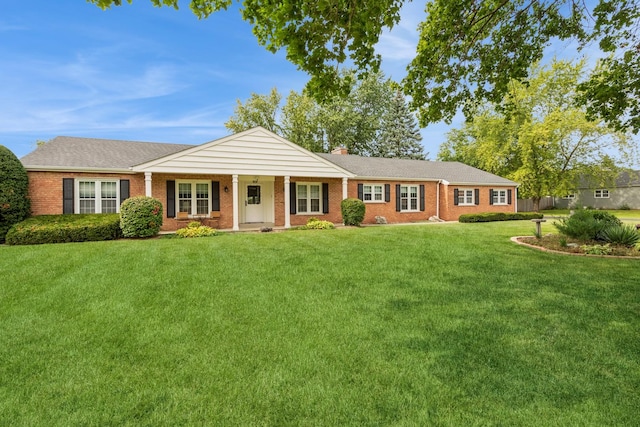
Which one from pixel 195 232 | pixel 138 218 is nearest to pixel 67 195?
pixel 138 218

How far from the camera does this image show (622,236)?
8.98 metres

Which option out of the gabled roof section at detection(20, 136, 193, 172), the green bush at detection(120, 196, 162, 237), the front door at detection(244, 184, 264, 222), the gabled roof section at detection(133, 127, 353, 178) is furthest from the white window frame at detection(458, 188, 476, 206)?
the green bush at detection(120, 196, 162, 237)

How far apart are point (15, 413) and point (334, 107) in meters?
37.7

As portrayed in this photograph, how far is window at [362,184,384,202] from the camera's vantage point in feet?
64.4

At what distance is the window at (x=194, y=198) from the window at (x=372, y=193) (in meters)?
9.04

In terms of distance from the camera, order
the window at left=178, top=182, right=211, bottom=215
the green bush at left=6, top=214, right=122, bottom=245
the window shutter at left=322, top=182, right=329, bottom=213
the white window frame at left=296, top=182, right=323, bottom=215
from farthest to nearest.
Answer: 1. the window shutter at left=322, top=182, right=329, bottom=213
2. the white window frame at left=296, top=182, right=323, bottom=215
3. the window at left=178, top=182, right=211, bottom=215
4. the green bush at left=6, top=214, right=122, bottom=245

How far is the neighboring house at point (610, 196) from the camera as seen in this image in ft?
124

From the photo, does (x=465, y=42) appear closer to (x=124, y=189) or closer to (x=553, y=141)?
(x=124, y=189)

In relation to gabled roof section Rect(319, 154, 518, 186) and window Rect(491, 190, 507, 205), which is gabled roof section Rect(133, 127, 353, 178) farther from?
window Rect(491, 190, 507, 205)


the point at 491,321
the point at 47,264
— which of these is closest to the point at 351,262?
the point at 491,321

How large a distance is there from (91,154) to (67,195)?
2.58m

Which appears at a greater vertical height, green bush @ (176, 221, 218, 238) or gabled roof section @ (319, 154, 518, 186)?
gabled roof section @ (319, 154, 518, 186)

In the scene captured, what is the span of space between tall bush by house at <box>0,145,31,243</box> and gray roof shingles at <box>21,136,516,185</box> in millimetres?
868

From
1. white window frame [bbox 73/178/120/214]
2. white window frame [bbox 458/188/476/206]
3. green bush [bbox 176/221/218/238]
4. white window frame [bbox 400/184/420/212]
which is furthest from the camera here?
white window frame [bbox 458/188/476/206]
